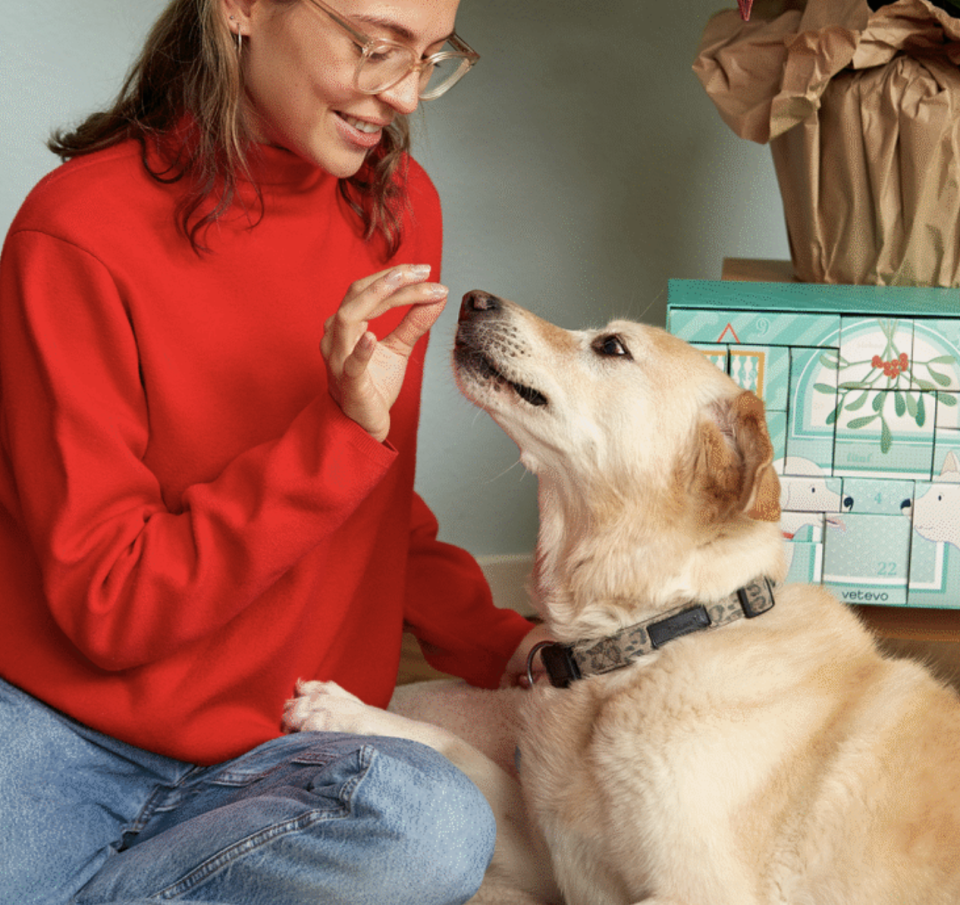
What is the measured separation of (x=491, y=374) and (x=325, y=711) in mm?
458

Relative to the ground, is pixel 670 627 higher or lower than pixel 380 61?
lower

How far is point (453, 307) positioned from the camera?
7.69 feet

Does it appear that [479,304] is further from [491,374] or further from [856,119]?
[856,119]

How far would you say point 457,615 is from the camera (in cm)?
151

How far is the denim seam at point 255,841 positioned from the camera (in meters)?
0.98

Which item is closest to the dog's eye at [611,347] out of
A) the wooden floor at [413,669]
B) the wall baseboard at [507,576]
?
the wooden floor at [413,669]

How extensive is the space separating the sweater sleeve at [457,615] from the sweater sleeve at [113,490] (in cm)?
46

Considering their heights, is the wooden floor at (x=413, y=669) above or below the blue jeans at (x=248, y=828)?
below

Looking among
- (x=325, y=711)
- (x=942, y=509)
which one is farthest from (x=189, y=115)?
(x=942, y=509)

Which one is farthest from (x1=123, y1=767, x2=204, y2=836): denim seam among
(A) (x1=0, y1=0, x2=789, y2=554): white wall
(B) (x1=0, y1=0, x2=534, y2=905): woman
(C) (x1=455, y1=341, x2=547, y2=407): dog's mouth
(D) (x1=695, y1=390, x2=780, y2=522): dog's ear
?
(A) (x1=0, y1=0, x2=789, y2=554): white wall

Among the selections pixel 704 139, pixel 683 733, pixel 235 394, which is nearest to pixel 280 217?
pixel 235 394

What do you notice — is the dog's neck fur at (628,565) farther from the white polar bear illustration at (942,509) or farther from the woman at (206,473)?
the white polar bear illustration at (942,509)

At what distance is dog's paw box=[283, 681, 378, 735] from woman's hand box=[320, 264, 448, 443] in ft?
1.17

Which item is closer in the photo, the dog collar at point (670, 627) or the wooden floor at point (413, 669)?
the dog collar at point (670, 627)
